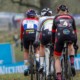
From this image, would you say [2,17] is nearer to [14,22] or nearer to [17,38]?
[14,22]

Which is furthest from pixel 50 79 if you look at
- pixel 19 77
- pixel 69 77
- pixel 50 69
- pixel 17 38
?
pixel 17 38

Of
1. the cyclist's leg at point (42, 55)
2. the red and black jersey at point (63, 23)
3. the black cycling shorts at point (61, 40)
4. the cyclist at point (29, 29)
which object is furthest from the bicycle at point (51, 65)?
the cyclist at point (29, 29)

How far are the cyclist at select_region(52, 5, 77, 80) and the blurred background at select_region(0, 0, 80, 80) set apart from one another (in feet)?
14.1

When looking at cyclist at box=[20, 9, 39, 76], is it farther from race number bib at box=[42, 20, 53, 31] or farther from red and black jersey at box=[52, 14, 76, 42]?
red and black jersey at box=[52, 14, 76, 42]

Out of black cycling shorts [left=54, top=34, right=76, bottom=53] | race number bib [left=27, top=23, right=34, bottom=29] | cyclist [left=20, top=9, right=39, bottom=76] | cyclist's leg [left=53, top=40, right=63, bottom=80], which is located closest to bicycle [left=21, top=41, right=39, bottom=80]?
cyclist [left=20, top=9, right=39, bottom=76]

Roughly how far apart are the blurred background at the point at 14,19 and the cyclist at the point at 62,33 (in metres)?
4.29

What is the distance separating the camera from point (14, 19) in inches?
1676

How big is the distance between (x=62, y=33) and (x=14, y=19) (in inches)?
1308

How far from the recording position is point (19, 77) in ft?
46.9

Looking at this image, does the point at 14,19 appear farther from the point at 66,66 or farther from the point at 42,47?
the point at 66,66

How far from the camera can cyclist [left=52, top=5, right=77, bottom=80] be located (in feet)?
31.3

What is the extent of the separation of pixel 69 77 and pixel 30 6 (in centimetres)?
2514

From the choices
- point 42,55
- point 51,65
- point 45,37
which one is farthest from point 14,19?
point 51,65

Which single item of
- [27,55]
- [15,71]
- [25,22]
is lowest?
[15,71]
